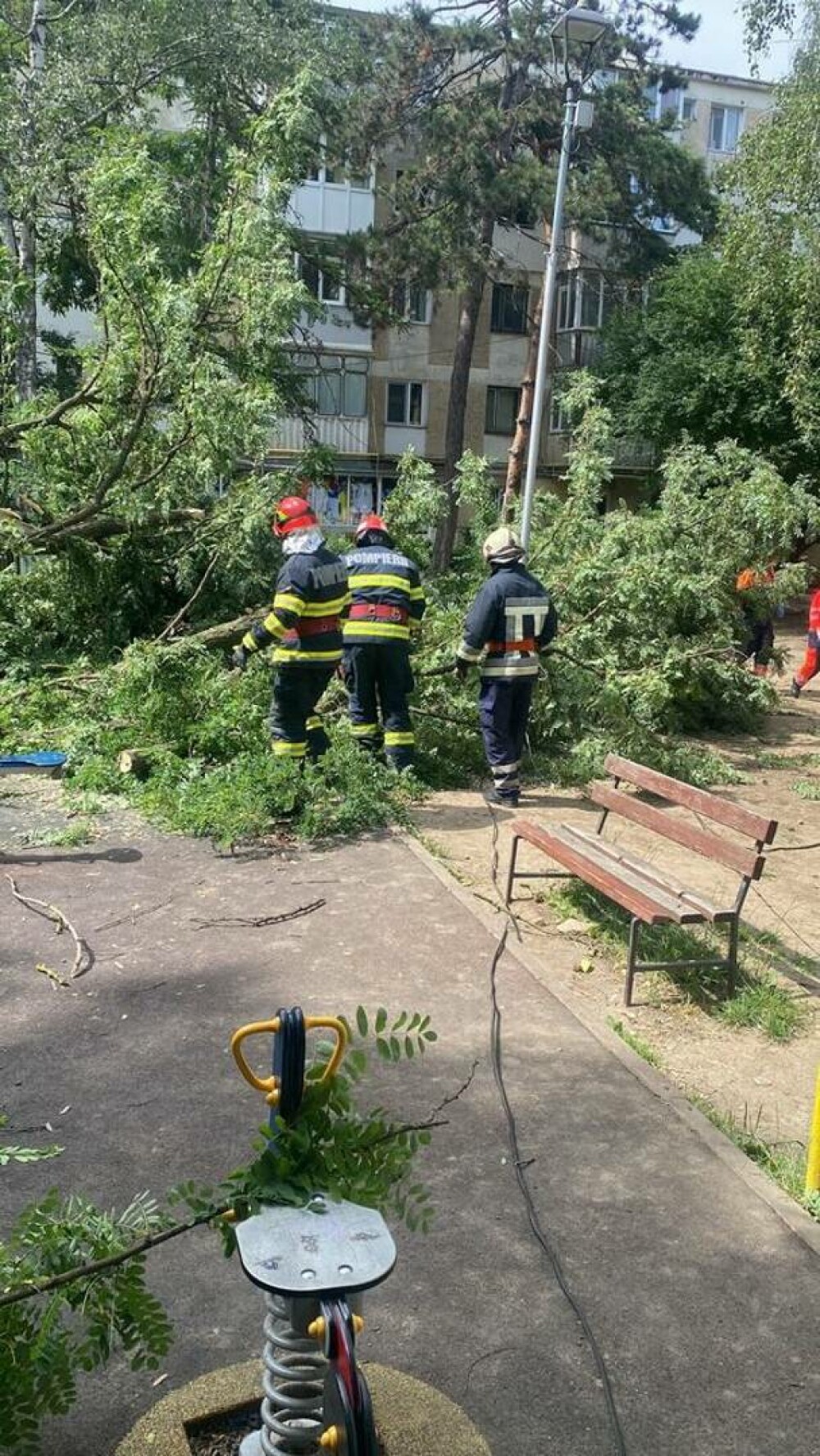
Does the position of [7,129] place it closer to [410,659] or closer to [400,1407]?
[410,659]

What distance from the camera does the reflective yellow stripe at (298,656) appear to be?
25.3ft

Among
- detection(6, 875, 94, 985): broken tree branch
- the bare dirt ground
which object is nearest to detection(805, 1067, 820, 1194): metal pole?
the bare dirt ground

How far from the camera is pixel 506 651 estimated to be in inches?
319

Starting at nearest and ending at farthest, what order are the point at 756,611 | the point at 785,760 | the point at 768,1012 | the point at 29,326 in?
the point at 768,1012, the point at 785,760, the point at 756,611, the point at 29,326

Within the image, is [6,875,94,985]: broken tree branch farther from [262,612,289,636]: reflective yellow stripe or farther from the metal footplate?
the metal footplate

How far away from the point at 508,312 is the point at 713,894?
2996cm

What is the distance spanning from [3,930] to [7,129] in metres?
12.6

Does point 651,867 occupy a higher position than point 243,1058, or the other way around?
point 243,1058

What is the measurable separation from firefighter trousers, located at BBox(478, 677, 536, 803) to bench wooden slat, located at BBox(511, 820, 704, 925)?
1669mm

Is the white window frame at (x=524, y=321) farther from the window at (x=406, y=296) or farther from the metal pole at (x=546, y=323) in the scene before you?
the metal pole at (x=546, y=323)

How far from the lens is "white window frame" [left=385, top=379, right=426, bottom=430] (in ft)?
108

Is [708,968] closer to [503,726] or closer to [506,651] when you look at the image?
[503,726]

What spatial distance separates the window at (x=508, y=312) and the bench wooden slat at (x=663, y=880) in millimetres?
29578

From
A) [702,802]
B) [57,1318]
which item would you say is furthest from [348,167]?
[57,1318]
